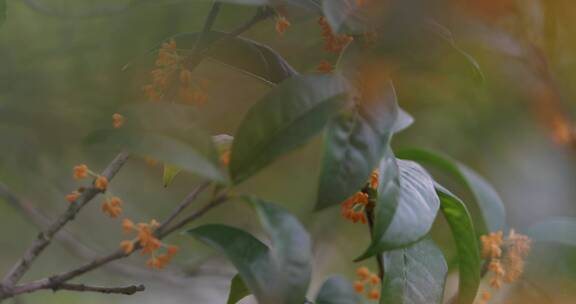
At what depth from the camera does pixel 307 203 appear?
1509 mm

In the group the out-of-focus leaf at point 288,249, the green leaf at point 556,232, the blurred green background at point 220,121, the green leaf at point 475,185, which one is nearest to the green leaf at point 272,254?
the out-of-focus leaf at point 288,249

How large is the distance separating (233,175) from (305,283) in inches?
4.1

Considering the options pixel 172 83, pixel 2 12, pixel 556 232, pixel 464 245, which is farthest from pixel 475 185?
pixel 2 12

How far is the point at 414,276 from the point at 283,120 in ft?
0.80

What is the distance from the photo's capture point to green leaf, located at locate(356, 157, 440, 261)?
648 millimetres

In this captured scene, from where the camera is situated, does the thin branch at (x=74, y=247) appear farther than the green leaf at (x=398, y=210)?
Yes

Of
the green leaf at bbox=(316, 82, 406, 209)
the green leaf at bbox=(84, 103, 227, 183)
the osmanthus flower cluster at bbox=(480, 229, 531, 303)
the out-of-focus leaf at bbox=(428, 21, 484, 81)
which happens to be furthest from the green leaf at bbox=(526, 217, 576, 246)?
the green leaf at bbox=(84, 103, 227, 183)

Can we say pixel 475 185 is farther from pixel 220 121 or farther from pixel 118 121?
pixel 118 121

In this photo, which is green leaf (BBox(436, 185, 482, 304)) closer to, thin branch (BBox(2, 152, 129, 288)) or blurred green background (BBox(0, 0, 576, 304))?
blurred green background (BBox(0, 0, 576, 304))

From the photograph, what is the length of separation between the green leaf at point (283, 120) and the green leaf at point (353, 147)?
15mm

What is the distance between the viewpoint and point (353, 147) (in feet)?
2.04

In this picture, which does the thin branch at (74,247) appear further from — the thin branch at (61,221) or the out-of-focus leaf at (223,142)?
the out-of-focus leaf at (223,142)

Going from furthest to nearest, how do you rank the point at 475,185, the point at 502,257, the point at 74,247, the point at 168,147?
the point at 74,247 → the point at 475,185 → the point at 502,257 → the point at 168,147

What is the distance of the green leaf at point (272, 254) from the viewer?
610 mm
